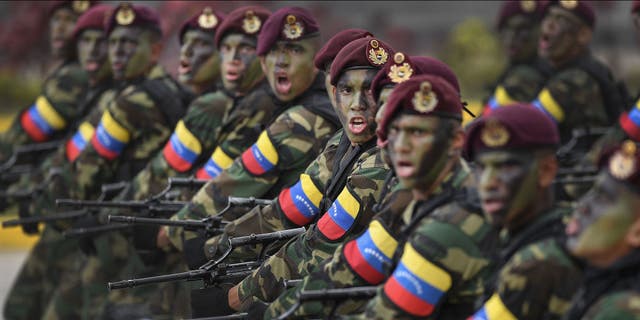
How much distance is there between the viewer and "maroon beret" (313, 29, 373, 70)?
358 inches

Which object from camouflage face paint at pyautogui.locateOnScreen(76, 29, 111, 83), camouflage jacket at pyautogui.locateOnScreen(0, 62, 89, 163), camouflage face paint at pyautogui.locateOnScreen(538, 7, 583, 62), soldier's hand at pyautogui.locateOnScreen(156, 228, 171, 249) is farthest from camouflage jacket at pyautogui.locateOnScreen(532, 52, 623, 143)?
camouflage jacket at pyautogui.locateOnScreen(0, 62, 89, 163)

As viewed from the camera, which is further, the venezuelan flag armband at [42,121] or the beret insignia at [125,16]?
the venezuelan flag armband at [42,121]

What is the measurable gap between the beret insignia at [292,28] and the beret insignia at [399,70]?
7.28ft

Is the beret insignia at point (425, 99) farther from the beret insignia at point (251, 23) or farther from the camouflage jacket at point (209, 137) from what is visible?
the beret insignia at point (251, 23)

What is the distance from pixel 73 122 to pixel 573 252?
26.1 feet

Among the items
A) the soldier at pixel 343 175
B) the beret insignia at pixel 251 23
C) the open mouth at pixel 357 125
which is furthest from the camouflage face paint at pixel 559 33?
the open mouth at pixel 357 125

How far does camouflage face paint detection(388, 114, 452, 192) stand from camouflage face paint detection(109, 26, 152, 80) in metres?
5.63

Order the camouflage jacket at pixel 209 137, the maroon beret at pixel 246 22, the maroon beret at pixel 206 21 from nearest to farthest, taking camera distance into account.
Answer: the camouflage jacket at pixel 209 137
the maroon beret at pixel 246 22
the maroon beret at pixel 206 21

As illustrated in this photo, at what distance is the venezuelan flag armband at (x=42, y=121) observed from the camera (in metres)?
13.7

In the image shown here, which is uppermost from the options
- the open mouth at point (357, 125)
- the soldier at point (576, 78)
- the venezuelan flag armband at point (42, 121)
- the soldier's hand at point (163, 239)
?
the open mouth at point (357, 125)

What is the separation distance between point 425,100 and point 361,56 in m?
1.52

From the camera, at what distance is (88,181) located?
12406 mm

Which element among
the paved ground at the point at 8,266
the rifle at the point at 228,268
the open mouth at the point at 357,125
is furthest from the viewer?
the paved ground at the point at 8,266

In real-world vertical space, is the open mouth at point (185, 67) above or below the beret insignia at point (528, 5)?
above
